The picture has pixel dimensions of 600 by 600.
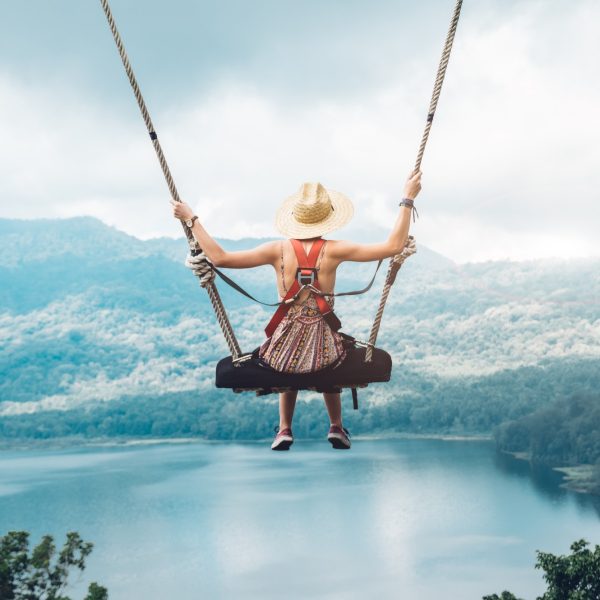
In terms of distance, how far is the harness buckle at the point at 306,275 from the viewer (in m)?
4.68

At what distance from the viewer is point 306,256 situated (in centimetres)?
468

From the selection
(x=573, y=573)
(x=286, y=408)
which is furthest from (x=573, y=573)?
(x=286, y=408)

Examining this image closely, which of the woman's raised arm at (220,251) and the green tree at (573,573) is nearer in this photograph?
the woman's raised arm at (220,251)

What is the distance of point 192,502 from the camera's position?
291 feet

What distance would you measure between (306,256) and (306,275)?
0.09m

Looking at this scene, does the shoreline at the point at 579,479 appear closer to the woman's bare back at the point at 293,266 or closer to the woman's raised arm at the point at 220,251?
the woman's bare back at the point at 293,266

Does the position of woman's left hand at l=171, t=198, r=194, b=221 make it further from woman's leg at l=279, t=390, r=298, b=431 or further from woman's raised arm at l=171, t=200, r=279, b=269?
woman's leg at l=279, t=390, r=298, b=431

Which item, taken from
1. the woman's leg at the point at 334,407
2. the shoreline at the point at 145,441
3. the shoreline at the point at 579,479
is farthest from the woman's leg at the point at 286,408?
the shoreline at the point at 145,441

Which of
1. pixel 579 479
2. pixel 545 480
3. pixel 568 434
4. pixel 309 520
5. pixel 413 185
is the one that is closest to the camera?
pixel 413 185

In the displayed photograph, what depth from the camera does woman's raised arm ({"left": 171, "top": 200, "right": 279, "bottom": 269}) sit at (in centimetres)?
464

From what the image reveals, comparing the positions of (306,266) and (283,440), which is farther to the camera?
(283,440)

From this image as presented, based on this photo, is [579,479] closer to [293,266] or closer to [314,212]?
[293,266]

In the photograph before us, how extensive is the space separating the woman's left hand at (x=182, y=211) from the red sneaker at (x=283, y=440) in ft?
3.70

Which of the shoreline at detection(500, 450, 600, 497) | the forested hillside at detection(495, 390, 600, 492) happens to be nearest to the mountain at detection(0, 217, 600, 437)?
the forested hillside at detection(495, 390, 600, 492)
